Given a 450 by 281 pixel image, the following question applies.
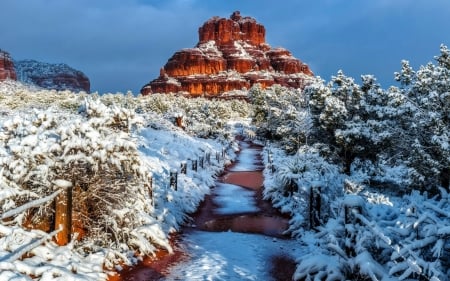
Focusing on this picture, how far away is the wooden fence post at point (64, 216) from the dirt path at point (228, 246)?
3.97 feet

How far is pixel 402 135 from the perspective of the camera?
51.6ft

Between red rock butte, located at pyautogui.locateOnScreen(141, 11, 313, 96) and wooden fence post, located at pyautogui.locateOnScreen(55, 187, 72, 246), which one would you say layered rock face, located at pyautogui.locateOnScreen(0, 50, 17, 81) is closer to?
red rock butte, located at pyautogui.locateOnScreen(141, 11, 313, 96)

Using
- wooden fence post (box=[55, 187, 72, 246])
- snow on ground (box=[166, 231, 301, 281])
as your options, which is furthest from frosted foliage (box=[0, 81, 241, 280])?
snow on ground (box=[166, 231, 301, 281])

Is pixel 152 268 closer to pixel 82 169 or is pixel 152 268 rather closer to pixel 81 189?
pixel 81 189

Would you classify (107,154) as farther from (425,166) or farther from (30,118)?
(425,166)

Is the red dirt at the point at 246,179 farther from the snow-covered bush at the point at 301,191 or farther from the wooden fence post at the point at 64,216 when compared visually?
the wooden fence post at the point at 64,216

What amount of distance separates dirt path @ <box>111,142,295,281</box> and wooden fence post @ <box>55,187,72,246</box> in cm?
121

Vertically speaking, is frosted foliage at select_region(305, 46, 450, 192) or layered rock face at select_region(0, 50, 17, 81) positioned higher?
→ layered rock face at select_region(0, 50, 17, 81)

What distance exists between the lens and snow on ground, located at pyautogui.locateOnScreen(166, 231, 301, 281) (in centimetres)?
773

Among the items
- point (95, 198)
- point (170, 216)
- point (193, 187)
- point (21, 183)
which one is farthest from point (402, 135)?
point (21, 183)

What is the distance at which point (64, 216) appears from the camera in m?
7.60

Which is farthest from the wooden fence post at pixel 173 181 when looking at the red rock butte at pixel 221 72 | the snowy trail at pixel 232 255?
the red rock butte at pixel 221 72

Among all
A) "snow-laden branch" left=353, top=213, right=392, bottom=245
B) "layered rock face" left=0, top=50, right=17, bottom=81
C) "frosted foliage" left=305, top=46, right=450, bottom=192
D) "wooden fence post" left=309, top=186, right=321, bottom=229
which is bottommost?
"wooden fence post" left=309, top=186, right=321, bottom=229

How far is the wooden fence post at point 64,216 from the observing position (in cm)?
752
